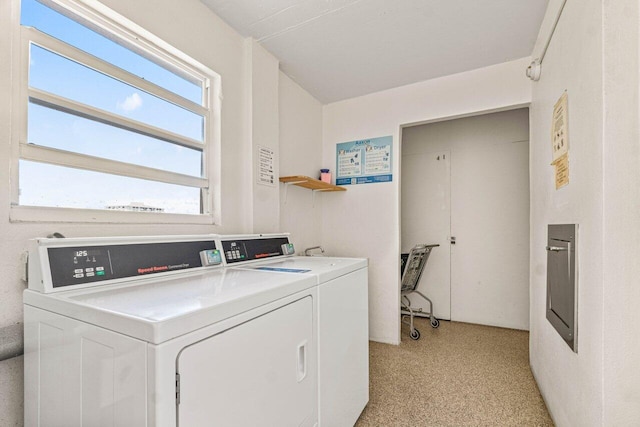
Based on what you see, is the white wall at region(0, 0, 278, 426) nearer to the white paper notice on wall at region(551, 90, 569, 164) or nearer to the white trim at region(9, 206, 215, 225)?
the white trim at region(9, 206, 215, 225)

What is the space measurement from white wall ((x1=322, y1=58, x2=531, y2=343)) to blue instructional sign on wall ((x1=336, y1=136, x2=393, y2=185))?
0.06 metres

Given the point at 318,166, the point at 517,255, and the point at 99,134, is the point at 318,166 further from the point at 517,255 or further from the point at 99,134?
the point at 517,255

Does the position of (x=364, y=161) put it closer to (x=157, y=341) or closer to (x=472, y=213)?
(x=472, y=213)

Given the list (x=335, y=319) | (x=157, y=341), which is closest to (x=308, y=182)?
(x=335, y=319)

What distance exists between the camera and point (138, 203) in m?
1.52

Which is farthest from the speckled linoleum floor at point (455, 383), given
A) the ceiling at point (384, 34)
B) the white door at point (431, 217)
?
the ceiling at point (384, 34)

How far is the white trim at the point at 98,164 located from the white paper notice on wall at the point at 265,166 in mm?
504

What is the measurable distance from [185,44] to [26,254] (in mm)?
1297

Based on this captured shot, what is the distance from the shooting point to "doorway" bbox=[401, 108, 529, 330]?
10.5ft

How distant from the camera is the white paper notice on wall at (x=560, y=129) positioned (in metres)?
1.43

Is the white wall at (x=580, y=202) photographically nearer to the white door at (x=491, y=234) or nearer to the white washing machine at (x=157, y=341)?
the white washing machine at (x=157, y=341)

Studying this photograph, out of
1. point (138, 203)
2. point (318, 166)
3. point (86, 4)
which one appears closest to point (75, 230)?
point (138, 203)

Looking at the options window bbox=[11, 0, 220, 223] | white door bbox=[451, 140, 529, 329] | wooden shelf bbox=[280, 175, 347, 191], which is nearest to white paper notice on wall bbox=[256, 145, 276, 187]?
wooden shelf bbox=[280, 175, 347, 191]

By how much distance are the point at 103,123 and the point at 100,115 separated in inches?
1.7
